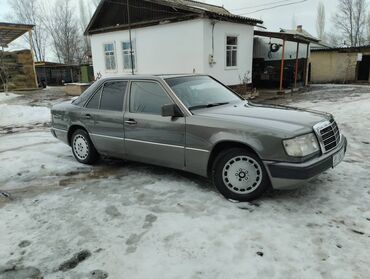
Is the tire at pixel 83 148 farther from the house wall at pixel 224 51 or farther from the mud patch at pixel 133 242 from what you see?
the house wall at pixel 224 51

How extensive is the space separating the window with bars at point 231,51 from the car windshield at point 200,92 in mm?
10928

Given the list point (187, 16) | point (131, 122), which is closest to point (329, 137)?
point (131, 122)

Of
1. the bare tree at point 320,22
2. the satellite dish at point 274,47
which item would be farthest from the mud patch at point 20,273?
the bare tree at point 320,22

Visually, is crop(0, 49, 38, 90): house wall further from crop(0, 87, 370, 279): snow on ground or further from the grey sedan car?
crop(0, 87, 370, 279): snow on ground

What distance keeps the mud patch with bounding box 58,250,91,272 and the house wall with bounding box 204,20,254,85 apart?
12.3 metres

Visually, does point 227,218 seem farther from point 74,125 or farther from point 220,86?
point 74,125

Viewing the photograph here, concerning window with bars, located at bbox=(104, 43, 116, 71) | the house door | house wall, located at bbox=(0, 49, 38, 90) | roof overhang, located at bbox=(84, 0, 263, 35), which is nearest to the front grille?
roof overhang, located at bbox=(84, 0, 263, 35)

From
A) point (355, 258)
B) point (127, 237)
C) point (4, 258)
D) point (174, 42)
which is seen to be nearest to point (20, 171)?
point (4, 258)

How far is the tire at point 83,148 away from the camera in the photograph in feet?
18.1

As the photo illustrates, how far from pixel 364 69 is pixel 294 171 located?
79.6 ft

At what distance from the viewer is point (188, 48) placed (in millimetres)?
14719

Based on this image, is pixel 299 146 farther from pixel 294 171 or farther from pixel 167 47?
pixel 167 47

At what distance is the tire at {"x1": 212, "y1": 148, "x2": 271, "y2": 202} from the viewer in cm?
375

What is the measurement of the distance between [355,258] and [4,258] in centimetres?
307
